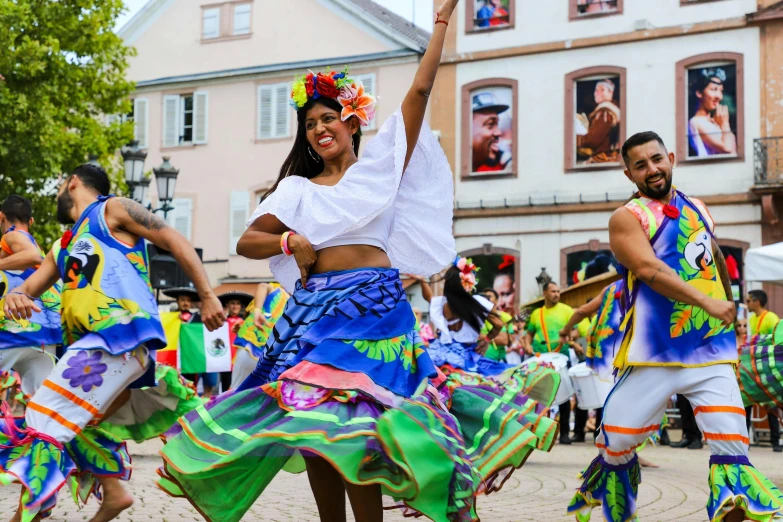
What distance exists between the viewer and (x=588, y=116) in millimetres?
27812

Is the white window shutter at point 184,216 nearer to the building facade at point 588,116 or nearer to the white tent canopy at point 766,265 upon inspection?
the building facade at point 588,116

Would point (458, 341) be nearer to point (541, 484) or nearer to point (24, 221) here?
point (541, 484)

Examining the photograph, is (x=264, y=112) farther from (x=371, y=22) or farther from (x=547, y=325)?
(x=547, y=325)

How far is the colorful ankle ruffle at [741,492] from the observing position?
5191 mm

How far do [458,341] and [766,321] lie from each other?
4979 mm

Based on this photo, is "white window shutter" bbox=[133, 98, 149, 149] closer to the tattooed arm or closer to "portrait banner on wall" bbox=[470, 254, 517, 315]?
"portrait banner on wall" bbox=[470, 254, 517, 315]

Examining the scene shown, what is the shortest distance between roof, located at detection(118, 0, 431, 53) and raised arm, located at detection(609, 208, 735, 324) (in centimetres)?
2438

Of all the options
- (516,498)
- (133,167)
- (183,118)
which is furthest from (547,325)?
(183,118)

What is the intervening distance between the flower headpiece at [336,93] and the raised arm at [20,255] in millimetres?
3576

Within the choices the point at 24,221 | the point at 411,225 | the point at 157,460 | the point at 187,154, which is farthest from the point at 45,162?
the point at 411,225

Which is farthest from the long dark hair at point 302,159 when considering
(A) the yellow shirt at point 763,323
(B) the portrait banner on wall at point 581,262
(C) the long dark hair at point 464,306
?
(B) the portrait banner on wall at point 581,262

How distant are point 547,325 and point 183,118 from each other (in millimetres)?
21336

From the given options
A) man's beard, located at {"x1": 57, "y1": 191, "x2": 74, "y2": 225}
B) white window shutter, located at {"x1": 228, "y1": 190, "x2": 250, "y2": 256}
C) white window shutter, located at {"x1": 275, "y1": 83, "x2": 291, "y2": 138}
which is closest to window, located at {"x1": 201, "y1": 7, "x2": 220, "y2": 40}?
white window shutter, located at {"x1": 275, "y1": 83, "x2": 291, "y2": 138}

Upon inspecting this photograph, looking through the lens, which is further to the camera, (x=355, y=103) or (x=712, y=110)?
→ (x=712, y=110)
